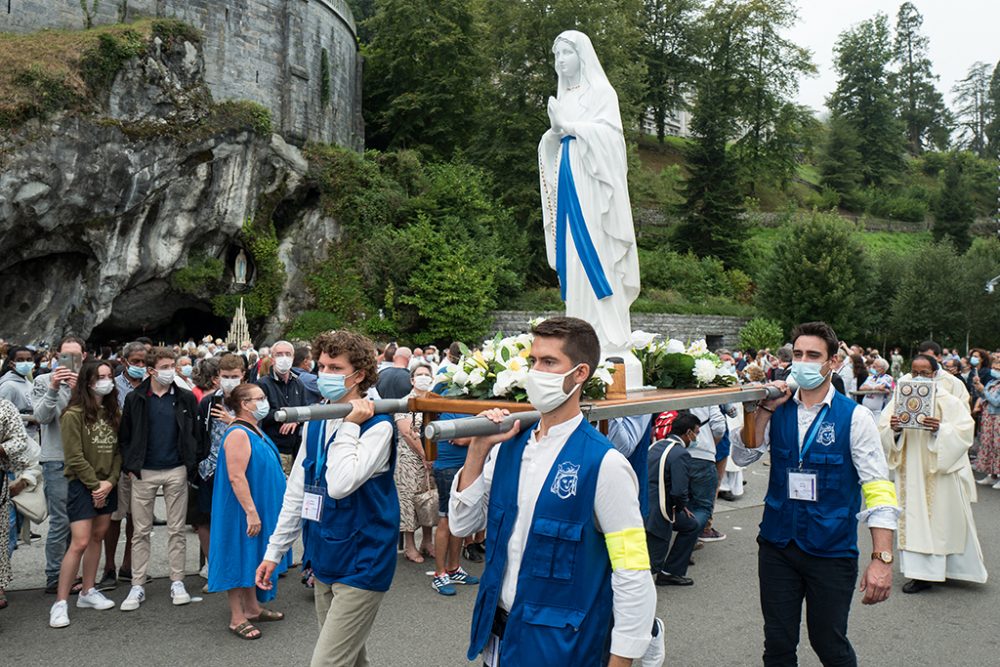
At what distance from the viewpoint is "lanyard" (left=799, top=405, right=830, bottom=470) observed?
362 centimetres

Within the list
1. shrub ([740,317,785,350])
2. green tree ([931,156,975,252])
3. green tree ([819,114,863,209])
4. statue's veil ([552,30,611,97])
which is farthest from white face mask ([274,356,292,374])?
green tree ([819,114,863,209])

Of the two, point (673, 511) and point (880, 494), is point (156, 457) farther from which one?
point (880, 494)

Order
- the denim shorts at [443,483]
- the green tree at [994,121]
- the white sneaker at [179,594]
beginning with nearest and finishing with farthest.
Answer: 1. the white sneaker at [179,594]
2. the denim shorts at [443,483]
3. the green tree at [994,121]

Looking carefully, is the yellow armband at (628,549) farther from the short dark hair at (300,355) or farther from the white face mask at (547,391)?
the short dark hair at (300,355)

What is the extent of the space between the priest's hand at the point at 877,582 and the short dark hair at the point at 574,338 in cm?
171

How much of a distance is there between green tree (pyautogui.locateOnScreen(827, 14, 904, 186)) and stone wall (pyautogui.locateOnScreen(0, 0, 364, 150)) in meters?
41.3

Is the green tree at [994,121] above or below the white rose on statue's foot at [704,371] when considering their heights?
above

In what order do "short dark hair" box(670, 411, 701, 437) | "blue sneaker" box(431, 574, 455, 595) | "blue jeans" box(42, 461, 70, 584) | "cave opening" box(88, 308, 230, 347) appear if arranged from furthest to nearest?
"cave opening" box(88, 308, 230, 347)
"short dark hair" box(670, 411, 701, 437)
"blue sneaker" box(431, 574, 455, 595)
"blue jeans" box(42, 461, 70, 584)

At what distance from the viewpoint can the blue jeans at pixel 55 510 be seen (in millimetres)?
5863

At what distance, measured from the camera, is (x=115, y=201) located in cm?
2206

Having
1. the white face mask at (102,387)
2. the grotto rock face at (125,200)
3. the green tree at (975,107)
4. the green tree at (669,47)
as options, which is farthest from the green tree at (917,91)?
the white face mask at (102,387)

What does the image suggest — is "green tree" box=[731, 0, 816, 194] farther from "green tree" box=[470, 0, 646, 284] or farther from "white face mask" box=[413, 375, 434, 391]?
"white face mask" box=[413, 375, 434, 391]

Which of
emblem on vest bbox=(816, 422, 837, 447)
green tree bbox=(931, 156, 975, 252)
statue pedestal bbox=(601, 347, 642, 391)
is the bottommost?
emblem on vest bbox=(816, 422, 837, 447)

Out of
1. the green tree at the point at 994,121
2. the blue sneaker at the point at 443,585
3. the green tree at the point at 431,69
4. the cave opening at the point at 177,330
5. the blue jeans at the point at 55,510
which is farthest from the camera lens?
the green tree at the point at 994,121
